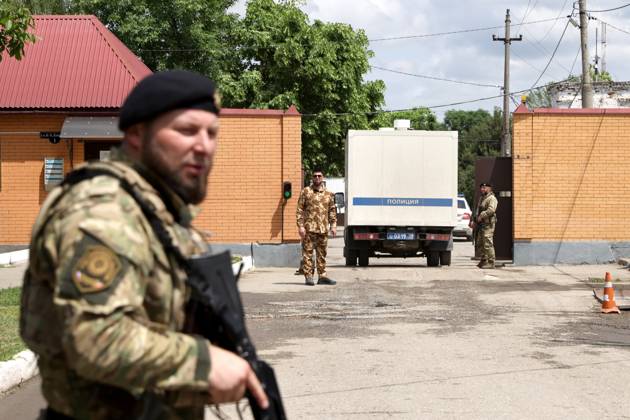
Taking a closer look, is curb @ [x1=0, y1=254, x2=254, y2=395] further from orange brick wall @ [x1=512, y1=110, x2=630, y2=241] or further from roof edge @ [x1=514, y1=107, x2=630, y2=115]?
roof edge @ [x1=514, y1=107, x2=630, y2=115]

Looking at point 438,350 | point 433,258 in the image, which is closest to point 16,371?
point 438,350

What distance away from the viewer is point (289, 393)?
26.4ft

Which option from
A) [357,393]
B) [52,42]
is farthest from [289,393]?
[52,42]

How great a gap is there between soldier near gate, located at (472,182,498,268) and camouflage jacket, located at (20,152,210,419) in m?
20.9

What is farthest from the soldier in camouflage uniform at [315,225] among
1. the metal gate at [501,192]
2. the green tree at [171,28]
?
the green tree at [171,28]

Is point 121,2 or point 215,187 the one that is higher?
point 121,2

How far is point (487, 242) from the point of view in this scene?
75.3 ft

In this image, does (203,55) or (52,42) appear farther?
(203,55)

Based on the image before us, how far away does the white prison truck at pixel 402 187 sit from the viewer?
23.2 metres

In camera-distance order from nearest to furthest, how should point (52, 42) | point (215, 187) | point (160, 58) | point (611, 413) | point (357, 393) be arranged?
point (611, 413), point (357, 393), point (215, 187), point (52, 42), point (160, 58)

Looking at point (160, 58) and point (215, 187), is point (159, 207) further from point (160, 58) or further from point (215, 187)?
point (160, 58)

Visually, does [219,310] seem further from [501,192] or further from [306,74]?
[306,74]

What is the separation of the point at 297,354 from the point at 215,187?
46.8 feet

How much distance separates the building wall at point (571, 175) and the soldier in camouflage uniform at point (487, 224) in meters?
1.32
